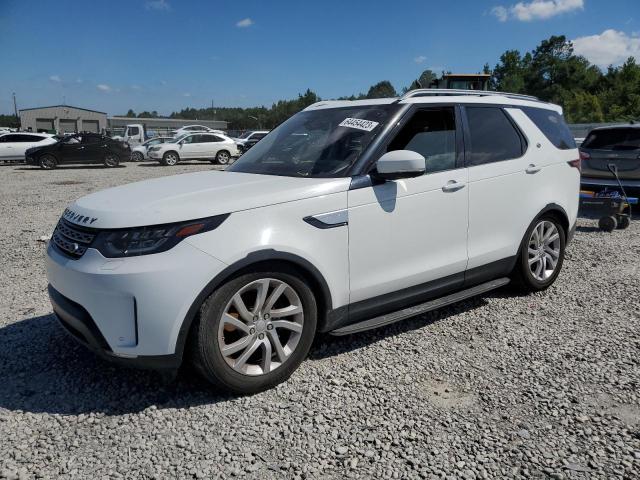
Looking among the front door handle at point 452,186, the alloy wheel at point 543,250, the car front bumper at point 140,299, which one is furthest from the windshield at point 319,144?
the alloy wheel at point 543,250

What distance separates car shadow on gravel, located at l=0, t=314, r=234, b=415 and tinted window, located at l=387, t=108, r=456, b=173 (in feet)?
6.96

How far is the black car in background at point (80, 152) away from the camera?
22.4 meters

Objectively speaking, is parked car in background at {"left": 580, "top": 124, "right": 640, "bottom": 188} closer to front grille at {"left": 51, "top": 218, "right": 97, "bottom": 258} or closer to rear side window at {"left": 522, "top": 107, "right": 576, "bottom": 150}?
rear side window at {"left": 522, "top": 107, "right": 576, "bottom": 150}

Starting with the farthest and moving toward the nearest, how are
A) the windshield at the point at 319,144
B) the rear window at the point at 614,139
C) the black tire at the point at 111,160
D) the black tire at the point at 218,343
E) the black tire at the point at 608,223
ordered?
the black tire at the point at 111,160 → the rear window at the point at 614,139 → the black tire at the point at 608,223 → the windshield at the point at 319,144 → the black tire at the point at 218,343

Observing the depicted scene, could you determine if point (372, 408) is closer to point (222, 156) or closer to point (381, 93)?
point (381, 93)

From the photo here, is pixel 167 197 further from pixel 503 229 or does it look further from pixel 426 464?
pixel 503 229

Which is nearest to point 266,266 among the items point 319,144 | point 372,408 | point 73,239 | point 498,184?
point 372,408

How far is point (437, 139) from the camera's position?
3.88 meters

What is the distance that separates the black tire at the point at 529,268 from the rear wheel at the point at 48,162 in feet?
75.1

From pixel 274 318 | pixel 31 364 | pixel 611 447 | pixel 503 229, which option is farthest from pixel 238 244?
pixel 503 229

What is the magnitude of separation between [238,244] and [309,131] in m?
1.55

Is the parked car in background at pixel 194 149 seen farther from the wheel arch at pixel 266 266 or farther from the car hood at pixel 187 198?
the wheel arch at pixel 266 266

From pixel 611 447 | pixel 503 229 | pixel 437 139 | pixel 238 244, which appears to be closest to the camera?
pixel 611 447

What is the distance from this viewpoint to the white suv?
107 inches
